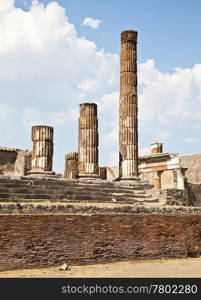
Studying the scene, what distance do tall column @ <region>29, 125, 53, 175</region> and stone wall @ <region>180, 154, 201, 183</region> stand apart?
13.3m

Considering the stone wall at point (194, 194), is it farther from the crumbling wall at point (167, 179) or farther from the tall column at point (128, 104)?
the crumbling wall at point (167, 179)

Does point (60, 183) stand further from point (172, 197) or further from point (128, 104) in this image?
point (128, 104)

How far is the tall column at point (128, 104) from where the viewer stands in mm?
17513

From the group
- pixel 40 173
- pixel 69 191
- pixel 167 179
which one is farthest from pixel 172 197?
pixel 167 179

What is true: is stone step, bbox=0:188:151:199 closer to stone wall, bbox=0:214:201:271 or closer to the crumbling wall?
stone wall, bbox=0:214:201:271

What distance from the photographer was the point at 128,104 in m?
17.7

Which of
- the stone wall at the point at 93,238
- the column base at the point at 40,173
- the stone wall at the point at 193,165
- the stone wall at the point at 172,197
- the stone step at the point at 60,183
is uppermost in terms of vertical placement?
the stone wall at the point at 193,165

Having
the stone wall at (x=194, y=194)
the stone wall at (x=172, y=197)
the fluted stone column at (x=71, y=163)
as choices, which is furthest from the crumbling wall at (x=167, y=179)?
the stone wall at (x=172, y=197)

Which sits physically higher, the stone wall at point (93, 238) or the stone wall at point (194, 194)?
the stone wall at point (194, 194)

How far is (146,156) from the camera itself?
1081 inches

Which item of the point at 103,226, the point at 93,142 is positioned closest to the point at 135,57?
the point at 93,142

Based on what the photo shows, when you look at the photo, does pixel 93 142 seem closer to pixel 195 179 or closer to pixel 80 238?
pixel 80 238

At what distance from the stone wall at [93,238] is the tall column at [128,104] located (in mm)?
6301

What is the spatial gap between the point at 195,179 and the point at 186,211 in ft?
50.8
